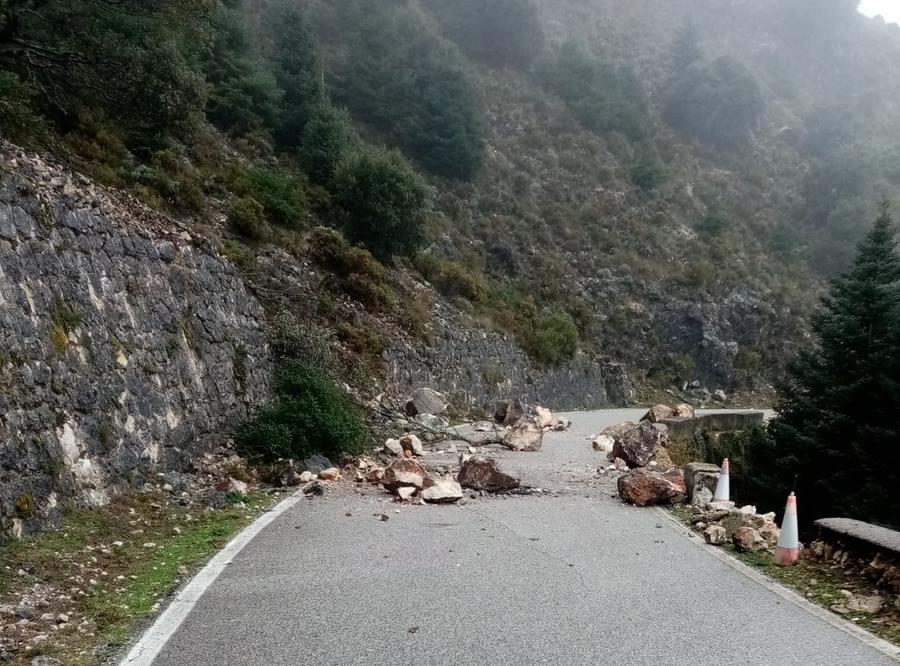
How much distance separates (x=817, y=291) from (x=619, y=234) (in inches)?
635

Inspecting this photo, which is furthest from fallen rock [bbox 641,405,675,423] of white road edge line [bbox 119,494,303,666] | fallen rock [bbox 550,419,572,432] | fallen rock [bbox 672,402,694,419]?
white road edge line [bbox 119,494,303,666]

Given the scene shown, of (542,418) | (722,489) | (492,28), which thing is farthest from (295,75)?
(492,28)

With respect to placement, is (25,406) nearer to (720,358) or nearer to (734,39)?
(720,358)

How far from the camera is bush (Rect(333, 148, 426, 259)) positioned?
21.6 meters

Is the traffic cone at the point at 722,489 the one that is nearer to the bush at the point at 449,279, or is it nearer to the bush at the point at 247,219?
the bush at the point at 247,219

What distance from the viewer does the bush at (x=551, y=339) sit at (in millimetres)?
26969

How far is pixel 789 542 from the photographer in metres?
6.14

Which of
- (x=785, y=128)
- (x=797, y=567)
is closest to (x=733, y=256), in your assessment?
(x=785, y=128)

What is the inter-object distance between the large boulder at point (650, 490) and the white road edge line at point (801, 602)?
141 cm

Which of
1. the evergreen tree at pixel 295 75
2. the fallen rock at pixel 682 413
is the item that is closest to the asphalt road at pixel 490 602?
the fallen rock at pixel 682 413

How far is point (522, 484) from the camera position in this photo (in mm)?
10125

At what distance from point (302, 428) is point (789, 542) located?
7351mm

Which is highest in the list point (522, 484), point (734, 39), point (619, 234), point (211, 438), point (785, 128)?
point (734, 39)

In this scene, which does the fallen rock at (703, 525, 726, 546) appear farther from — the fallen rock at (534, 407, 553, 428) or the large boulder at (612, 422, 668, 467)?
the fallen rock at (534, 407, 553, 428)
